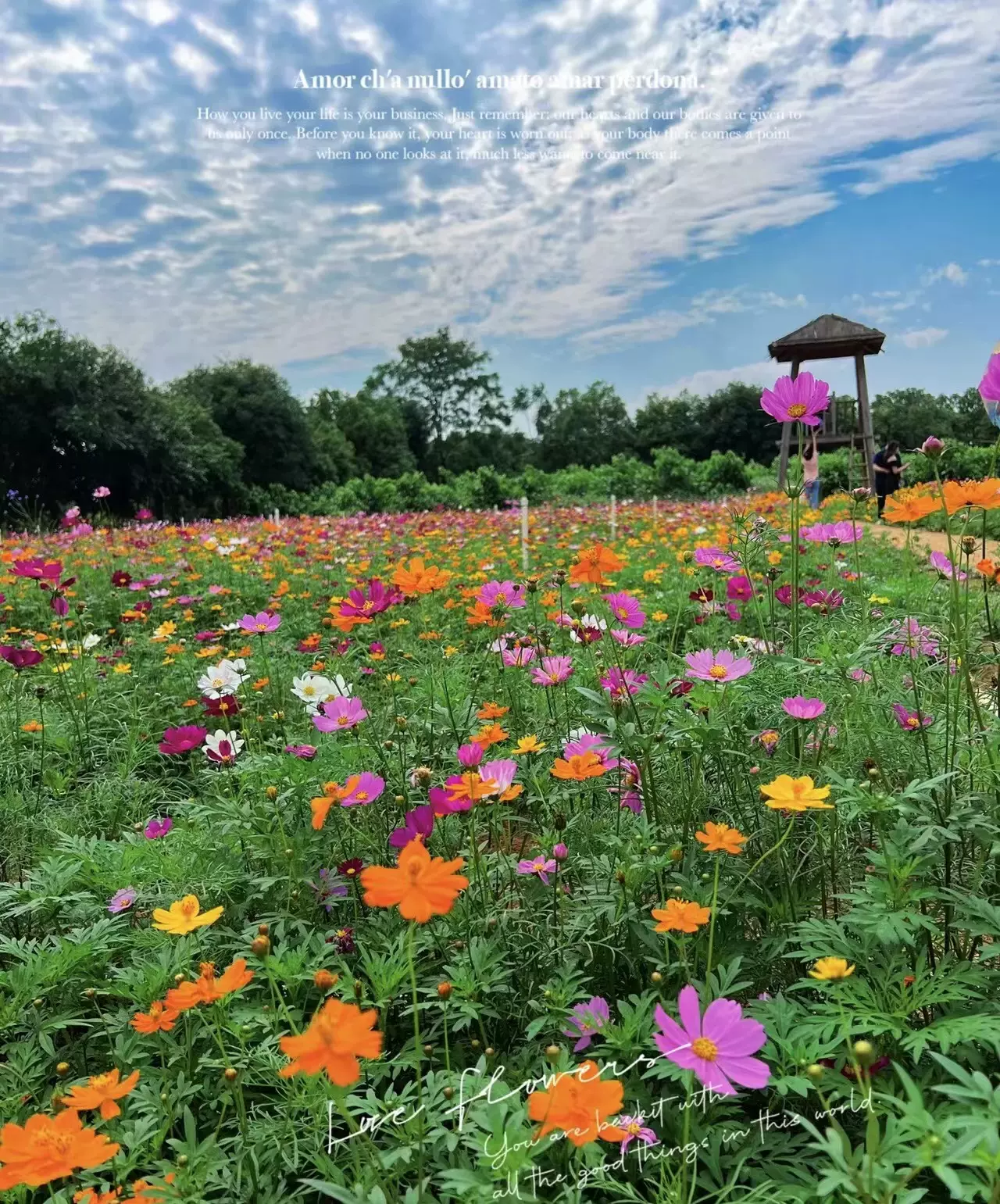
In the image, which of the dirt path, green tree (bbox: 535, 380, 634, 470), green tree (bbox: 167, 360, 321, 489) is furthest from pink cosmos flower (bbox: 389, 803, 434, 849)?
green tree (bbox: 535, 380, 634, 470)

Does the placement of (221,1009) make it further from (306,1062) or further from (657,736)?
(657,736)

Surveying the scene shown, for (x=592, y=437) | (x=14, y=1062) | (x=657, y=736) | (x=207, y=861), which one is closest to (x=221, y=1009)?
(x=14, y=1062)

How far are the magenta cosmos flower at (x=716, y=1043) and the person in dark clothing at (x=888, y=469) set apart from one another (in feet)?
29.4

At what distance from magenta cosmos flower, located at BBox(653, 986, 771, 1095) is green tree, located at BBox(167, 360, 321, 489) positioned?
28.9 m

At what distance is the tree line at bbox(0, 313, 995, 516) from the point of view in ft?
62.0

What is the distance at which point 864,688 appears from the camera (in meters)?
1.65

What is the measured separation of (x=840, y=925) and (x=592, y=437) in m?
51.2

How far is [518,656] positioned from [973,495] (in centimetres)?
106

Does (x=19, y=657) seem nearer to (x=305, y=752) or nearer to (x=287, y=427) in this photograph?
(x=305, y=752)

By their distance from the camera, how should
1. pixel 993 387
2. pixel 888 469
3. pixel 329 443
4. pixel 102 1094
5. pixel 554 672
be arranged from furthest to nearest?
pixel 329 443
pixel 888 469
pixel 554 672
pixel 993 387
pixel 102 1094

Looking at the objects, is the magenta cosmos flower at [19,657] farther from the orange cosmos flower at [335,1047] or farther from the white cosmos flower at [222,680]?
the orange cosmos flower at [335,1047]

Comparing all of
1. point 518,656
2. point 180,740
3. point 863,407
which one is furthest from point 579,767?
point 863,407

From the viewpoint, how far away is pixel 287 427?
29391 mm

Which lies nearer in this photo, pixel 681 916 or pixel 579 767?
pixel 681 916
